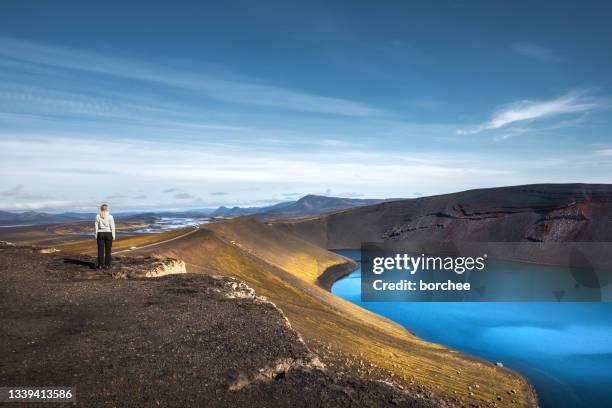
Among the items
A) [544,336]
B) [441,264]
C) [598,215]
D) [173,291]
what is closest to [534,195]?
[598,215]

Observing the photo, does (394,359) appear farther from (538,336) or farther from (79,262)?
(538,336)

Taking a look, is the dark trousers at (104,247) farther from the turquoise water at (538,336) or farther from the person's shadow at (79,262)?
the turquoise water at (538,336)

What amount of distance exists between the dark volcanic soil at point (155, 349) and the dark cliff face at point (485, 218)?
90.7m

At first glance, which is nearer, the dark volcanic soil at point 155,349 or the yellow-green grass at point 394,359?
the dark volcanic soil at point 155,349

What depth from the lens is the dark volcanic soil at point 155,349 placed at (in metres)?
8.09

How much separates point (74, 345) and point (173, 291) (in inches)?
239

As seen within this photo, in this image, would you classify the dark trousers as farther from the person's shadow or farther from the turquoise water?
the turquoise water

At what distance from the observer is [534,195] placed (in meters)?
106

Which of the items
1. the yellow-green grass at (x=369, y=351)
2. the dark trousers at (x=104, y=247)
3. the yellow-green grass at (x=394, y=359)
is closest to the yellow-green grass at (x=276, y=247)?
the yellow-green grass at (x=369, y=351)

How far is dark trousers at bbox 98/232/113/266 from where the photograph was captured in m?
16.1

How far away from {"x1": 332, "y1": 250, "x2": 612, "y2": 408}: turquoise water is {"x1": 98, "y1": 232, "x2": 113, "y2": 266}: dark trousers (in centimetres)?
2398

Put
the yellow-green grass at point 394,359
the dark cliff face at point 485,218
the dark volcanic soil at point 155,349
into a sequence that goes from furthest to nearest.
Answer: the dark cliff face at point 485,218, the yellow-green grass at point 394,359, the dark volcanic soil at point 155,349

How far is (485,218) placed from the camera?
104 meters

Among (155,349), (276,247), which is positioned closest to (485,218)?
(276,247)
